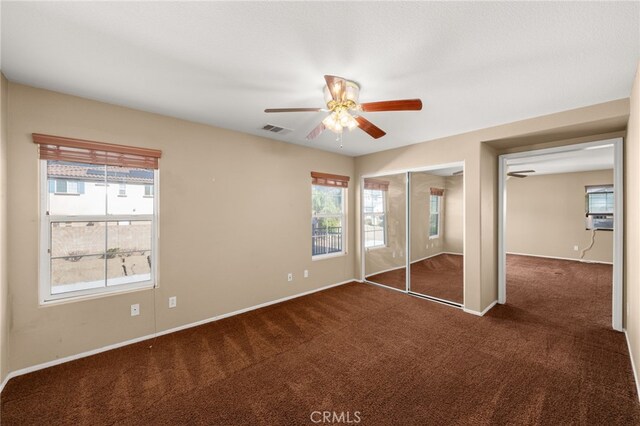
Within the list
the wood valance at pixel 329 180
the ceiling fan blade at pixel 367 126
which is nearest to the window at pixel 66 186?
the ceiling fan blade at pixel 367 126

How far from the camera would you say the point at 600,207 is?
430 cm

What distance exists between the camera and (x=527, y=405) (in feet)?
6.07

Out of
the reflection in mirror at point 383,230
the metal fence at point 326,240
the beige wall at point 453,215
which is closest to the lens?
the beige wall at point 453,215

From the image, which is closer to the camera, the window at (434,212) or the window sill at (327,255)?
the window at (434,212)

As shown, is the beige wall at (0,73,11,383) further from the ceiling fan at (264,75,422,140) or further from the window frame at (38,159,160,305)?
Answer: the ceiling fan at (264,75,422,140)

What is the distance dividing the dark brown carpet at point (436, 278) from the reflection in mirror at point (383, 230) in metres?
0.07

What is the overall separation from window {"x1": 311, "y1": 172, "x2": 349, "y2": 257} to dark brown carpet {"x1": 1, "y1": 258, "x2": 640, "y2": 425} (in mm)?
1472

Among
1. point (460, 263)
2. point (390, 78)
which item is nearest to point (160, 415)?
point (390, 78)

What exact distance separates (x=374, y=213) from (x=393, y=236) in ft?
1.90

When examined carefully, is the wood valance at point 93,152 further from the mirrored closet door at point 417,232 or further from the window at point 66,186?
the mirrored closet door at point 417,232

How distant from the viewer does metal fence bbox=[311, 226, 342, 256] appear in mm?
4508

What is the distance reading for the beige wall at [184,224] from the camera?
2211 millimetres

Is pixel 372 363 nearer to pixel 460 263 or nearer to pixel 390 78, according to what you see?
pixel 460 263

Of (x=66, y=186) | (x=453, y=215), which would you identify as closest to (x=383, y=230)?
(x=453, y=215)
